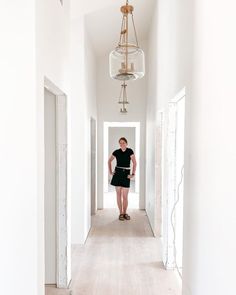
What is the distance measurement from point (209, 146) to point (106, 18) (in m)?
4.04

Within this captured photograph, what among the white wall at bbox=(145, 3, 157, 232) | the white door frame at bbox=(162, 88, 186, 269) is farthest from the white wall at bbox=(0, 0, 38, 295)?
the white wall at bbox=(145, 3, 157, 232)

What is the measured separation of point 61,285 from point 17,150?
1.80 m

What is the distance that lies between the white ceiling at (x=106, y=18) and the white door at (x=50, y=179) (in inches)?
81.9

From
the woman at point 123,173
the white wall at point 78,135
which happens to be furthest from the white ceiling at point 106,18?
the woman at point 123,173

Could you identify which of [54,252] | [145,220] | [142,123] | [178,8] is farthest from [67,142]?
[142,123]

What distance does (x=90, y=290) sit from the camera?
3.38 meters

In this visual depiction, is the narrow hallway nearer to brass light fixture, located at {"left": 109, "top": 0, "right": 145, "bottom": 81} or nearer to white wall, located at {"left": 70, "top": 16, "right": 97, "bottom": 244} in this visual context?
white wall, located at {"left": 70, "top": 16, "right": 97, "bottom": 244}

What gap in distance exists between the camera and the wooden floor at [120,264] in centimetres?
344

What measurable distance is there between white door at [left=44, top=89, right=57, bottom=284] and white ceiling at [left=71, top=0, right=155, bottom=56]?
6.83ft

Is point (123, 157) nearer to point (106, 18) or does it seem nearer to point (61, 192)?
point (106, 18)

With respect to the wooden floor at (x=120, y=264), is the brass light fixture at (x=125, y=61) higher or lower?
higher

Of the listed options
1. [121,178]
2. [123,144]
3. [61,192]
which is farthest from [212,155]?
[121,178]

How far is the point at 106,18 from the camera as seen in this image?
5.32m

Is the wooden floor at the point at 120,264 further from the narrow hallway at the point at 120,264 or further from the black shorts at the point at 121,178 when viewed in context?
the black shorts at the point at 121,178
